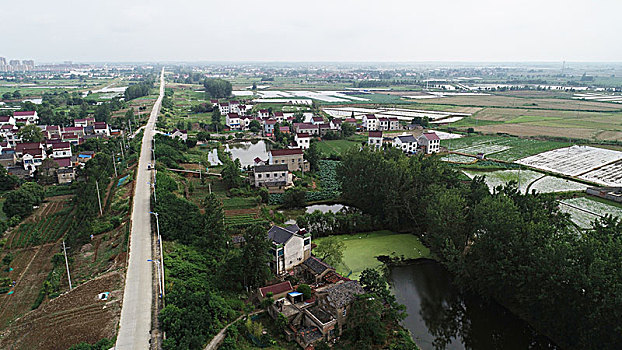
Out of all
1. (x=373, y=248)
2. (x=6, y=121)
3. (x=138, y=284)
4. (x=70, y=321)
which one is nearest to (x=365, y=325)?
(x=373, y=248)

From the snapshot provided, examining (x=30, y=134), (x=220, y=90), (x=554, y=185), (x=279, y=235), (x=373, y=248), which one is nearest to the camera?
(x=279, y=235)

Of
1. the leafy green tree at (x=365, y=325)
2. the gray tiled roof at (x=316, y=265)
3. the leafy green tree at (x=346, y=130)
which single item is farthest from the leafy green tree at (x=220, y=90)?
the leafy green tree at (x=365, y=325)

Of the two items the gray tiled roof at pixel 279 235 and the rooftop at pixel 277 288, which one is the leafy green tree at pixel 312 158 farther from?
the rooftop at pixel 277 288

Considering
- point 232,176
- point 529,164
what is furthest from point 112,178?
point 529,164

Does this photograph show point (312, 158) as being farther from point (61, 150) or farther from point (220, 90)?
point (220, 90)

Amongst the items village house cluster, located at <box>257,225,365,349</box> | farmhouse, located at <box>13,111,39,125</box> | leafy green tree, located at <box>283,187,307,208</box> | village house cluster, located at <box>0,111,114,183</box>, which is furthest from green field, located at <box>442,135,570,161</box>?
farmhouse, located at <box>13,111,39,125</box>

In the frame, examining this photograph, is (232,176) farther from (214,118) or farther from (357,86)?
(357,86)
